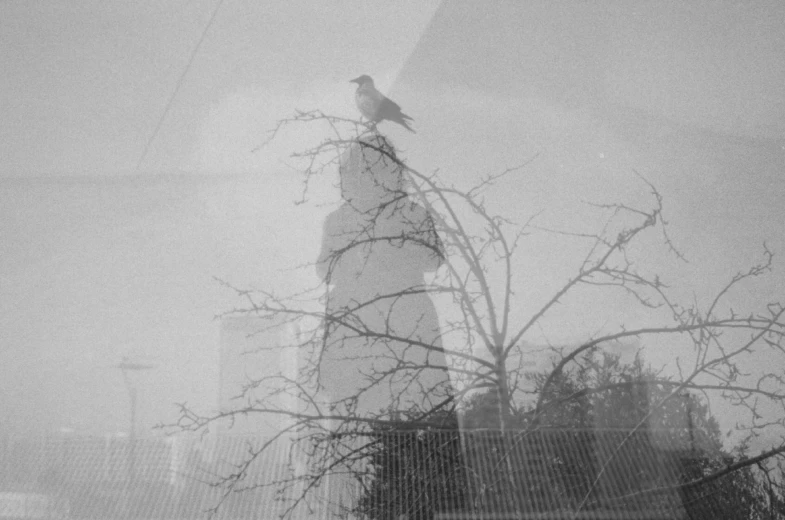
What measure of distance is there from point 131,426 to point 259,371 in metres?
0.61

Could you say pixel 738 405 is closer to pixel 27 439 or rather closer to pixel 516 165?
pixel 516 165

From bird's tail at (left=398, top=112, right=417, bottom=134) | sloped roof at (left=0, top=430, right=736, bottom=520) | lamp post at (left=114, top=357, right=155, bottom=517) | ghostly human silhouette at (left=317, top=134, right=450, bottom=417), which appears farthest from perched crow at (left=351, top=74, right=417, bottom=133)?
lamp post at (left=114, top=357, right=155, bottom=517)

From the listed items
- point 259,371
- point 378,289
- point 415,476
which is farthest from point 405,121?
point 415,476

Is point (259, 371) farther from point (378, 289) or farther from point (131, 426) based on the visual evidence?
point (131, 426)

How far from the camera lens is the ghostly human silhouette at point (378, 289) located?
1639 millimetres

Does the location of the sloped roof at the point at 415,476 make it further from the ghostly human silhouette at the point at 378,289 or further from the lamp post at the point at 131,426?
the ghostly human silhouette at the point at 378,289

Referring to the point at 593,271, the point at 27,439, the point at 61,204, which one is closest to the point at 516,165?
the point at 593,271

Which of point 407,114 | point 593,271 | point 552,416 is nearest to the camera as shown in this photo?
point 552,416

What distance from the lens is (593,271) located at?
63.4 inches

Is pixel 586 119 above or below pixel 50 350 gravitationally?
above

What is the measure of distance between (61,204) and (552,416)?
2.61m

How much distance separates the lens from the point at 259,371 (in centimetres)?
164

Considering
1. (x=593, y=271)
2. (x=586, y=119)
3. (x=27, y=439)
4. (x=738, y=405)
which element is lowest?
(x=738, y=405)

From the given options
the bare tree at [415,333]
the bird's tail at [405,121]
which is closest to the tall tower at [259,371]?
the bare tree at [415,333]
